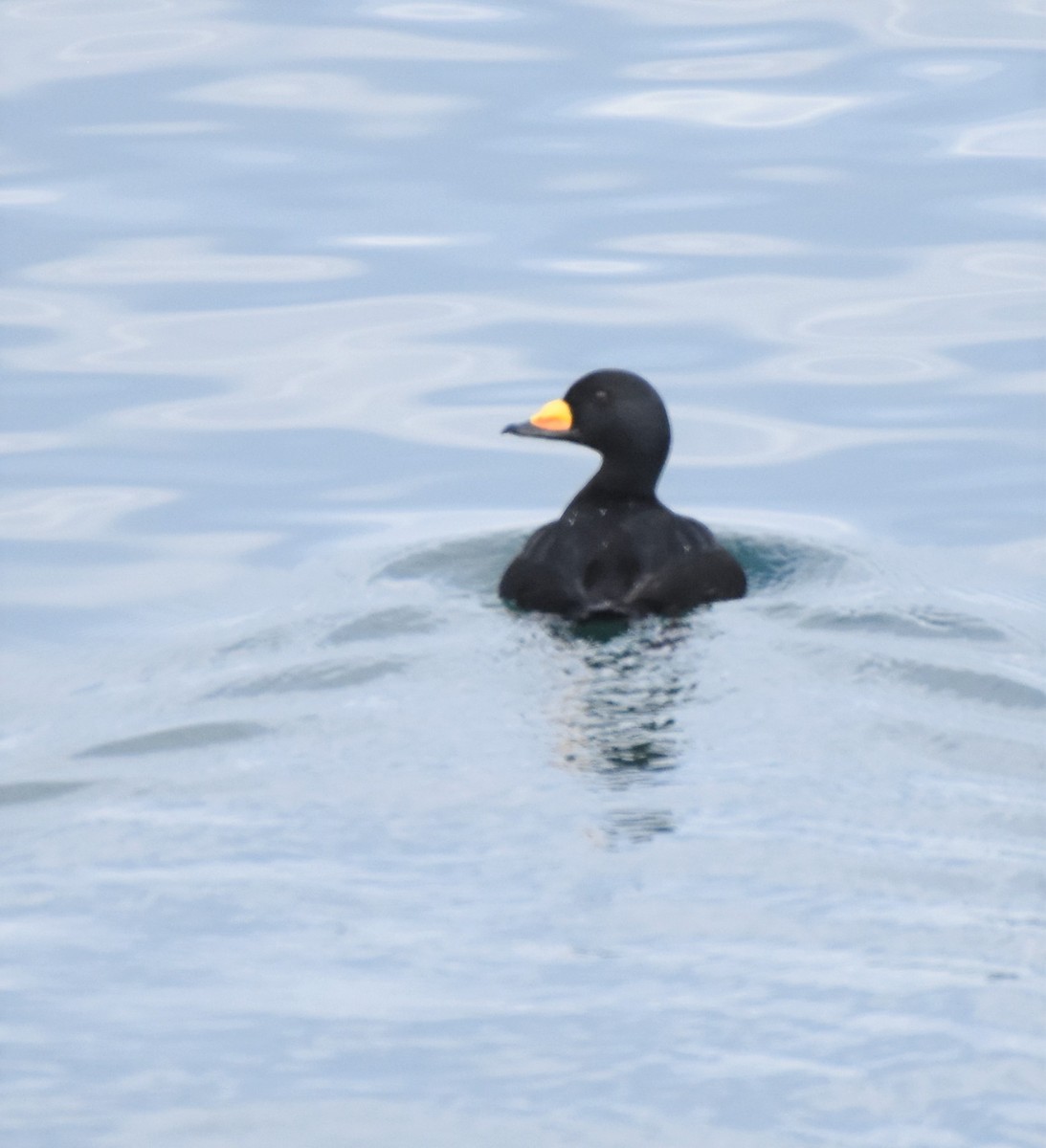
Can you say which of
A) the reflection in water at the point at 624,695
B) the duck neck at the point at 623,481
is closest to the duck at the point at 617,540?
the duck neck at the point at 623,481

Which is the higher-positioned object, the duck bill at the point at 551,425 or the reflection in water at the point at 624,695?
the duck bill at the point at 551,425

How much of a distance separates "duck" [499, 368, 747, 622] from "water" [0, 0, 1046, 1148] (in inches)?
5.8

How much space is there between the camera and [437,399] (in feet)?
47.5

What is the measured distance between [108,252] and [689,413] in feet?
17.7

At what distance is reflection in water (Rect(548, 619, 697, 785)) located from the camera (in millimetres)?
7891

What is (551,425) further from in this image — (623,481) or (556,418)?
(623,481)

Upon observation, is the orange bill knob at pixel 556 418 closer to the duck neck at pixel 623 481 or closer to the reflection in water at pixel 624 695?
the duck neck at pixel 623 481

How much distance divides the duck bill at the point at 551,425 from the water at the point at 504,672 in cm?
65

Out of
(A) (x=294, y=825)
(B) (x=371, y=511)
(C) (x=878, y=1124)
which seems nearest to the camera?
(C) (x=878, y=1124)

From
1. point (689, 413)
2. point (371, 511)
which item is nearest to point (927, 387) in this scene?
point (689, 413)

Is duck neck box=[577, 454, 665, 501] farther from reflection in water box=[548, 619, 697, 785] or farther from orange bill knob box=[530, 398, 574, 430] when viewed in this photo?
reflection in water box=[548, 619, 697, 785]

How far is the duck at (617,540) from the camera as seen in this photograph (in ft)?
30.2

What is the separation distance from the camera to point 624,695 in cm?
842

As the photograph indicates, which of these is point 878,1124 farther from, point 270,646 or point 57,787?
point 270,646
